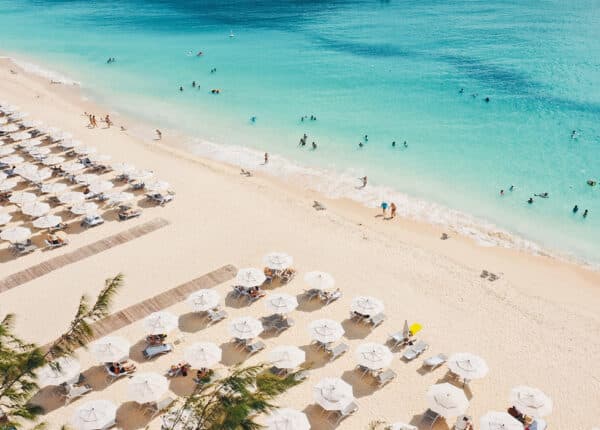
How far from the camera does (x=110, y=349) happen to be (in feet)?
58.0

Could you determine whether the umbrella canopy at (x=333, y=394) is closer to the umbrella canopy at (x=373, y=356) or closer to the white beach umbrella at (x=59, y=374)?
the umbrella canopy at (x=373, y=356)

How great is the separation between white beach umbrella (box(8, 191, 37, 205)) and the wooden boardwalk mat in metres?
5.23

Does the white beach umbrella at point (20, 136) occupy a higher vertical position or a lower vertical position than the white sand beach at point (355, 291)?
higher

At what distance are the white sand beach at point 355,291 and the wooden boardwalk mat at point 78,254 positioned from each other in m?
0.43

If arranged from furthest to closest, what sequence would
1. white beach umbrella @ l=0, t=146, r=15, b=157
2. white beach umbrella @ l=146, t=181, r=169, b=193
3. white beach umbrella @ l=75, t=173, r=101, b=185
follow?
white beach umbrella @ l=0, t=146, r=15, b=157
white beach umbrella @ l=75, t=173, r=101, b=185
white beach umbrella @ l=146, t=181, r=169, b=193

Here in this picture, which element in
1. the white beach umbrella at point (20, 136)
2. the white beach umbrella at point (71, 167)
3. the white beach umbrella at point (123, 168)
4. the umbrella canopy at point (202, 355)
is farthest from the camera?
the white beach umbrella at point (20, 136)

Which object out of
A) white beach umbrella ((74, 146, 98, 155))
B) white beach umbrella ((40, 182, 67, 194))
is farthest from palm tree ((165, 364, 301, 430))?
white beach umbrella ((74, 146, 98, 155))

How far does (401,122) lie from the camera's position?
140ft

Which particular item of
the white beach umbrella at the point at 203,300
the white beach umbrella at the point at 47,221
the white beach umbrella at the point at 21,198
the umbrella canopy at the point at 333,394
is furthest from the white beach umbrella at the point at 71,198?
the umbrella canopy at the point at 333,394

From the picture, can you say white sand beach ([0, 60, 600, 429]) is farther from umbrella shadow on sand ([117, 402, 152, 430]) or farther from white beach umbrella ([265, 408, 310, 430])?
white beach umbrella ([265, 408, 310, 430])

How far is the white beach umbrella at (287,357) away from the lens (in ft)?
57.2

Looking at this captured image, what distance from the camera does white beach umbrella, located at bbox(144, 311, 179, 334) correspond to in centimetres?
1881

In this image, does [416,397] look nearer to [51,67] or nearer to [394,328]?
[394,328]

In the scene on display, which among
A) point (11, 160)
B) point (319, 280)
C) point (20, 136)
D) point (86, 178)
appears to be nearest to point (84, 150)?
point (86, 178)
